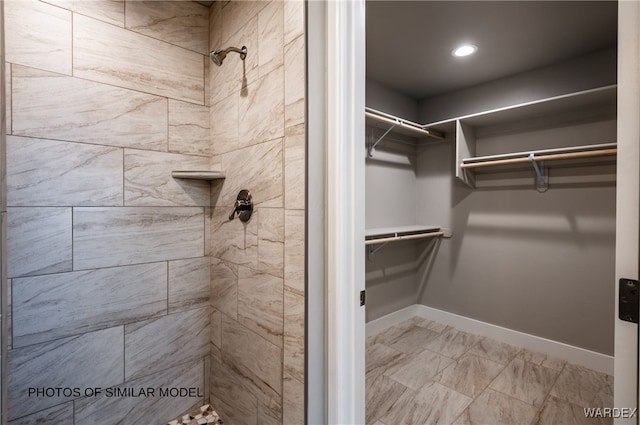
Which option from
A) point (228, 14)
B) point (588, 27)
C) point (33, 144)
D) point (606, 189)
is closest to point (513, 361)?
point (606, 189)

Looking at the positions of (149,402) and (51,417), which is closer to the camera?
(51,417)

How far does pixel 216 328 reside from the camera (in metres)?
1.61

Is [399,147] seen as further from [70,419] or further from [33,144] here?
[70,419]

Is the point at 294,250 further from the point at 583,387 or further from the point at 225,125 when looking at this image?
the point at 583,387

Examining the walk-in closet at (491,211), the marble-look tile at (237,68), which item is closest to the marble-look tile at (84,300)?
the marble-look tile at (237,68)

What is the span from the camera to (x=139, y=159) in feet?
4.72

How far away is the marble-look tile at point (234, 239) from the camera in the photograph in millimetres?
1287

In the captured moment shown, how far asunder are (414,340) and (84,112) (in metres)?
2.83

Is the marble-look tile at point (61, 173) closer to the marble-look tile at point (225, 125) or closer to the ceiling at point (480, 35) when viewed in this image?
the marble-look tile at point (225, 125)

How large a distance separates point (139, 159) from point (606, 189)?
3100 mm

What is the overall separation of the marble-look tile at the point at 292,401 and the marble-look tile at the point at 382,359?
119 cm

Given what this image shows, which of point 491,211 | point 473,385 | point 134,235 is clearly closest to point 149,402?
point 134,235

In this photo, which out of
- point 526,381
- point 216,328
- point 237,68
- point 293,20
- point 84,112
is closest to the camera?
point 293,20

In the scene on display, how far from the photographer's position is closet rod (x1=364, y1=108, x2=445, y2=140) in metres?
2.17
